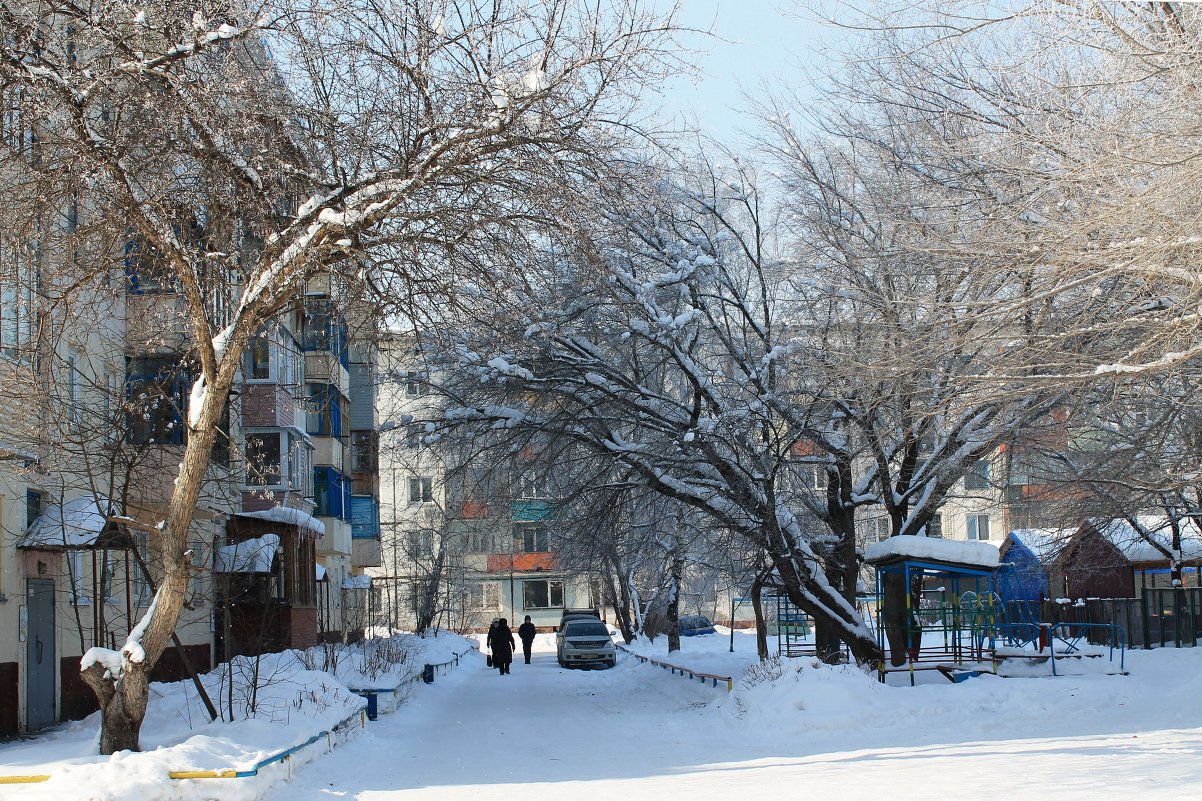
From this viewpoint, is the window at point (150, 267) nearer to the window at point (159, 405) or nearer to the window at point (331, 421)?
the window at point (159, 405)

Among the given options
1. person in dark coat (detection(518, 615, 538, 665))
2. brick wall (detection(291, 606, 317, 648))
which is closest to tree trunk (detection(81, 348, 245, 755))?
brick wall (detection(291, 606, 317, 648))

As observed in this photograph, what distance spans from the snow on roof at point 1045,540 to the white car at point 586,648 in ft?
46.5

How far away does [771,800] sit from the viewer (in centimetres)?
1077

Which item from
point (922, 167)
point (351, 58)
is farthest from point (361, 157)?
point (922, 167)

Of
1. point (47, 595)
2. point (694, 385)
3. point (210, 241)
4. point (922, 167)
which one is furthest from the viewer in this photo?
point (694, 385)

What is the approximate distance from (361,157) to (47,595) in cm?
1144

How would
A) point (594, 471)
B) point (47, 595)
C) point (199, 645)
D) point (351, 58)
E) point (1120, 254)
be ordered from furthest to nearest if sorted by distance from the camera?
1. point (199, 645)
2. point (594, 471)
3. point (47, 595)
4. point (351, 58)
5. point (1120, 254)

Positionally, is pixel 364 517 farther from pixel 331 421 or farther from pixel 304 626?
pixel 304 626

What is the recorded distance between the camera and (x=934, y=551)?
2153 centimetres

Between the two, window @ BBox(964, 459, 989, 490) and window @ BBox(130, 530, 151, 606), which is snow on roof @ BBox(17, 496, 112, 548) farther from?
window @ BBox(964, 459, 989, 490)

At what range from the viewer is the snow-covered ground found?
11398mm

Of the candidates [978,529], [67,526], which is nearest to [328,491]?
[67,526]

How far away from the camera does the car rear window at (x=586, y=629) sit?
4200 cm

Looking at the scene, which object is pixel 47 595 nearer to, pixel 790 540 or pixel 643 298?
pixel 643 298
